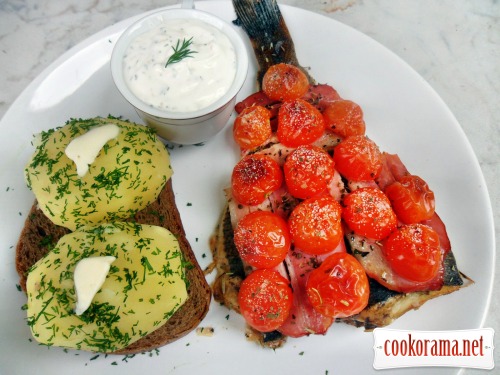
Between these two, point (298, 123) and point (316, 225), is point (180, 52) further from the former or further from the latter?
point (316, 225)

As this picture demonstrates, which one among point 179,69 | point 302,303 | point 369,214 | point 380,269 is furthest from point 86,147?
point 380,269

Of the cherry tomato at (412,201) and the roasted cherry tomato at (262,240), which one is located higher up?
the cherry tomato at (412,201)

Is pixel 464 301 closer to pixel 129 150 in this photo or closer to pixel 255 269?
pixel 255 269

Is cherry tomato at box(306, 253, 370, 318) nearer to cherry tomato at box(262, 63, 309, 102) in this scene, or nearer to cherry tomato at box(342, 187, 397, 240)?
cherry tomato at box(342, 187, 397, 240)

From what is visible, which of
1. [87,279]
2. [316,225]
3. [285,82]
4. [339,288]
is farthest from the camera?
[285,82]

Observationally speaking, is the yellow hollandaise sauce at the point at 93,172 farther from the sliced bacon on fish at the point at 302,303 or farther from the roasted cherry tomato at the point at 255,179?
the sliced bacon on fish at the point at 302,303
